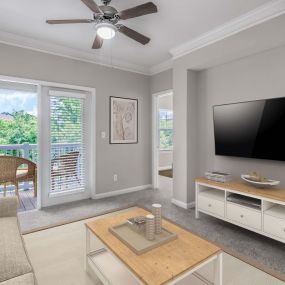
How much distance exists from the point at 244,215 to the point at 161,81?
2.93 metres

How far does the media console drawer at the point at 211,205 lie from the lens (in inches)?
107

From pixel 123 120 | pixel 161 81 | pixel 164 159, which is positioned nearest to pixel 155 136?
pixel 123 120

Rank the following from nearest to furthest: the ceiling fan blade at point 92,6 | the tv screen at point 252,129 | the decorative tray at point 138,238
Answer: the decorative tray at point 138,238 → the ceiling fan blade at point 92,6 → the tv screen at point 252,129

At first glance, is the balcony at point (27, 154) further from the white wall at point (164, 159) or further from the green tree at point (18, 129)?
the white wall at point (164, 159)

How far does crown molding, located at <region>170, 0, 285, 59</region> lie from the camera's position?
7.46 ft

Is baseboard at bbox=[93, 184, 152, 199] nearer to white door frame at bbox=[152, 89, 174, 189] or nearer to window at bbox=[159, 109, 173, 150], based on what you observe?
white door frame at bbox=[152, 89, 174, 189]

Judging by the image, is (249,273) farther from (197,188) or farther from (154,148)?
(154,148)

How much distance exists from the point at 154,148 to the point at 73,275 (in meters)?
3.11

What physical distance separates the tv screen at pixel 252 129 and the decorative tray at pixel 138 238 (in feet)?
5.69

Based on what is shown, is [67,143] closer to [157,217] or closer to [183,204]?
[183,204]

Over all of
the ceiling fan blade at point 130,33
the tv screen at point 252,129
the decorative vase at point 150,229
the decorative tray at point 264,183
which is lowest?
the decorative vase at point 150,229

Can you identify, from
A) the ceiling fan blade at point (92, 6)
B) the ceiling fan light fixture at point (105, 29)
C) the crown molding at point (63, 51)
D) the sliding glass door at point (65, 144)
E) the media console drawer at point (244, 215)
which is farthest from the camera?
the sliding glass door at point (65, 144)

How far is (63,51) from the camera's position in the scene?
11.3 ft

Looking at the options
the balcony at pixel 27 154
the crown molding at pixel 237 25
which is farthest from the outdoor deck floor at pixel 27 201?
the crown molding at pixel 237 25
